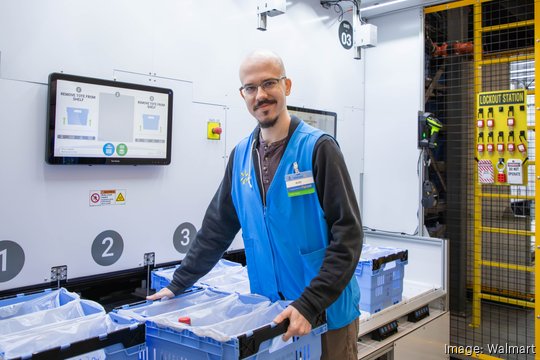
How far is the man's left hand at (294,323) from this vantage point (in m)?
1.45

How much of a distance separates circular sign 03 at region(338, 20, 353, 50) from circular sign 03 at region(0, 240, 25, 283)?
3.10 m

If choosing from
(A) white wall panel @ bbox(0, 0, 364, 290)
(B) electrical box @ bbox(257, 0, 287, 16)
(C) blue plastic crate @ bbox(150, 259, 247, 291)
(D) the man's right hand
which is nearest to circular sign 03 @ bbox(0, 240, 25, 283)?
(A) white wall panel @ bbox(0, 0, 364, 290)

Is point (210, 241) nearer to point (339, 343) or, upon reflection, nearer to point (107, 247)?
point (339, 343)

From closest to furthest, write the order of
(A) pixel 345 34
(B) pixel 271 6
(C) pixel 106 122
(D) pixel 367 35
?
(C) pixel 106 122
(B) pixel 271 6
(D) pixel 367 35
(A) pixel 345 34

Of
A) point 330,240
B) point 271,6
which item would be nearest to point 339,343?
point 330,240

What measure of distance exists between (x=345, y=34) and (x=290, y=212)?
9.41ft

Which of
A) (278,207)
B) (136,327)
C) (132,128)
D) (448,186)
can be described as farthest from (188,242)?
(448,186)

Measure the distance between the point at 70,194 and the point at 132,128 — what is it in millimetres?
485

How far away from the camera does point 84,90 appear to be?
2.33 metres

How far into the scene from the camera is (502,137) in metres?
3.88

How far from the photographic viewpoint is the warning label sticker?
245cm

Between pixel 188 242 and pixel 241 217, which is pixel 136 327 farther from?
pixel 188 242

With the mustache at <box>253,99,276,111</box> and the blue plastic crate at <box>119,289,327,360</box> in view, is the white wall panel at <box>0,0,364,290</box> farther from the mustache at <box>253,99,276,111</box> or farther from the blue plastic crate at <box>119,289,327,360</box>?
the mustache at <box>253,99,276,111</box>

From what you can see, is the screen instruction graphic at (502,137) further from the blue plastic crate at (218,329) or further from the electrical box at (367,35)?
the blue plastic crate at (218,329)
